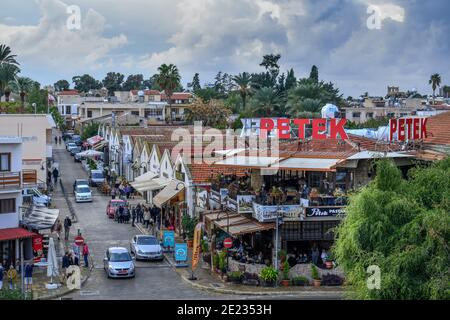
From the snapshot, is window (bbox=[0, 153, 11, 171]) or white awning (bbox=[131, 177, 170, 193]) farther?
white awning (bbox=[131, 177, 170, 193])

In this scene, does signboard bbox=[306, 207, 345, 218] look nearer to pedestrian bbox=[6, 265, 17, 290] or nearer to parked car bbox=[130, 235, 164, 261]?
parked car bbox=[130, 235, 164, 261]

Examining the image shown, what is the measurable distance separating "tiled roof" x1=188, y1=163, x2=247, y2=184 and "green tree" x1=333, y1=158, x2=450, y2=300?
2577 cm

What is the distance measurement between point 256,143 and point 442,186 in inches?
1131

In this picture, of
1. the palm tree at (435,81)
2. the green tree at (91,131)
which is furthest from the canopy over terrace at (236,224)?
the palm tree at (435,81)

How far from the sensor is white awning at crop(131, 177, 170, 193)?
2319 inches

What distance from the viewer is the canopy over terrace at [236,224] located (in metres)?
38.6

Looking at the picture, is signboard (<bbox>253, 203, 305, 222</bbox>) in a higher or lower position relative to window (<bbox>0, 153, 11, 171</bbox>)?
lower

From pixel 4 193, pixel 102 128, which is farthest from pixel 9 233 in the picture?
pixel 102 128

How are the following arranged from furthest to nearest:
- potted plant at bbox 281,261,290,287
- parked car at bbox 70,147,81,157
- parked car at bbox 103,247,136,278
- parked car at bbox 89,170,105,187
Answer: parked car at bbox 70,147,81,157 < parked car at bbox 89,170,105,187 < parked car at bbox 103,247,136,278 < potted plant at bbox 281,261,290,287

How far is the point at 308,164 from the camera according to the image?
40094 mm

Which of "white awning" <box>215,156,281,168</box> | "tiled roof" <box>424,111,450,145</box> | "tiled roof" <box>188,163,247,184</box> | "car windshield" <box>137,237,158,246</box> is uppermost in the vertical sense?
"tiled roof" <box>424,111,450,145</box>

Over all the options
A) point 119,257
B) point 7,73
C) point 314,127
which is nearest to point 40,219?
point 119,257

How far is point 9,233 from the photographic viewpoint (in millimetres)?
39938

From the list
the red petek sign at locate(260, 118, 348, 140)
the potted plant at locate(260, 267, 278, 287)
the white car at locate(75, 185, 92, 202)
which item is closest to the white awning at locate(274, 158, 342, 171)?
the red petek sign at locate(260, 118, 348, 140)
